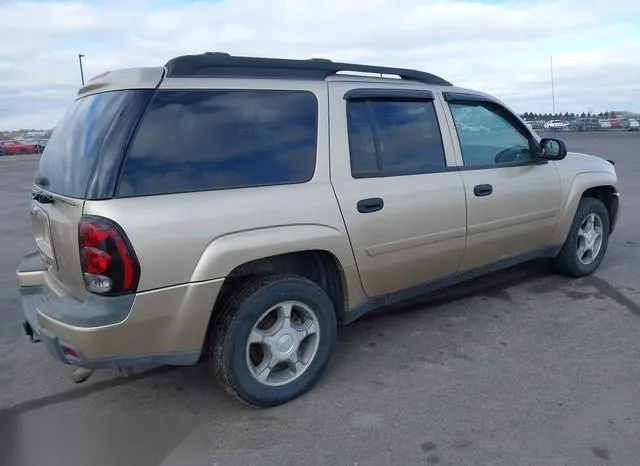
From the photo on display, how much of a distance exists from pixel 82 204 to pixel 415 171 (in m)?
2.11

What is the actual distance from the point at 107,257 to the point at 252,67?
4.42 ft

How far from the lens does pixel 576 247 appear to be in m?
5.29

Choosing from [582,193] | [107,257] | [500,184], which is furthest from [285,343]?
[582,193]

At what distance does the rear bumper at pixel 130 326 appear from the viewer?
2.73 meters

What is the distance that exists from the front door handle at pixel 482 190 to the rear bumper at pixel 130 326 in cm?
212

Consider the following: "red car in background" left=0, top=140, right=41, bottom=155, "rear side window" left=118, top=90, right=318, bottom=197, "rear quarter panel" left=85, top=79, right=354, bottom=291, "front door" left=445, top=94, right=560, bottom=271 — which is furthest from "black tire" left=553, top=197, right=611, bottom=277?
"red car in background" left=0, top=140, right=41, bottom=155

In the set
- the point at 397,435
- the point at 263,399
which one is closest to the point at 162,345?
the point at 263,399

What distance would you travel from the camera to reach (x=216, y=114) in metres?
3.04

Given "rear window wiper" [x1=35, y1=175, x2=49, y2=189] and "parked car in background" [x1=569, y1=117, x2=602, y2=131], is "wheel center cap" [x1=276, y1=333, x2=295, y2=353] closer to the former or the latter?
"rear window wiper" [x1=35, y1=175, x2=49, y2=189]

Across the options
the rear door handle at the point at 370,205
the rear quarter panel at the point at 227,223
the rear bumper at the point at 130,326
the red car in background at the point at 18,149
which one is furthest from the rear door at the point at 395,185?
the red car in background at the point at 18,149

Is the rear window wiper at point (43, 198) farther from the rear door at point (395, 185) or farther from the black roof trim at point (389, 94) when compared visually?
the black roof trim at point (389, 94)

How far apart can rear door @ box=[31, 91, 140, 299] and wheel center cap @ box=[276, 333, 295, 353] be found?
1.09 metres

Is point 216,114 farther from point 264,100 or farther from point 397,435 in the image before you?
point 397,435

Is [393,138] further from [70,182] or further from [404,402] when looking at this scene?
[70,182]
